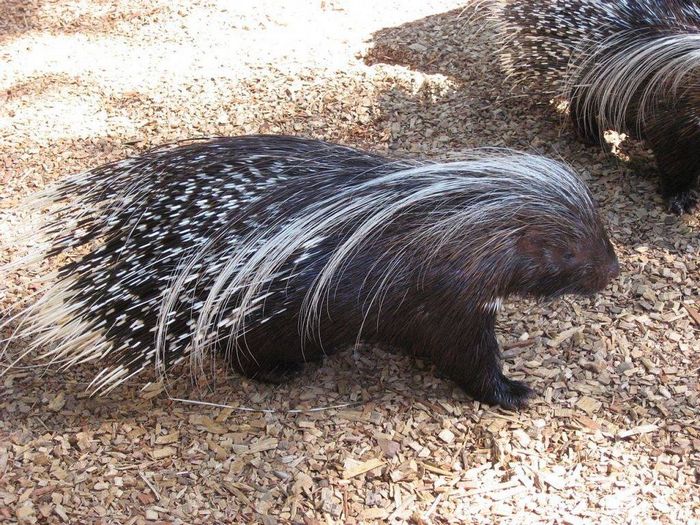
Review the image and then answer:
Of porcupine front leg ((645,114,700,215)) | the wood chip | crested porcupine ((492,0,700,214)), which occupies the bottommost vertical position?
the wood chip

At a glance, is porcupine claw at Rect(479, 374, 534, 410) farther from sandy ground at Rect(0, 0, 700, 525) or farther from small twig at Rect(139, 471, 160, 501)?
small twig at Rect(139, 471, 160, 501)

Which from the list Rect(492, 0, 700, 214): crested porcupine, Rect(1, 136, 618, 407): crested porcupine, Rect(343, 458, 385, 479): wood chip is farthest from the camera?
Rect(492, 0, 700, 214): crested porcupine

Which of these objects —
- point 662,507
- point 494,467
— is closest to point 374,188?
point 494,467

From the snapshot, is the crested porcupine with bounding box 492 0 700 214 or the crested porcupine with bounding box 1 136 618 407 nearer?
the crested porcupine with bounding box 1 136 618 407

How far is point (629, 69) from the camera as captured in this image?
10.9ft

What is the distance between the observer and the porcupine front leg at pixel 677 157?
323 cm

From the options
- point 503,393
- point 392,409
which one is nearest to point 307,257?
point 392,409

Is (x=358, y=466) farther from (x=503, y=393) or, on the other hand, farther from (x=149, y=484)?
(x=149, y=484)

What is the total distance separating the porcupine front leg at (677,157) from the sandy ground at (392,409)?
8 centimetres

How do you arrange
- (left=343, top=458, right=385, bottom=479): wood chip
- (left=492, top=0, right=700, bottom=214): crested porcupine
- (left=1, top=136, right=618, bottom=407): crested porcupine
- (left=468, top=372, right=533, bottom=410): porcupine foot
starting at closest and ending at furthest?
(left=1, top=136, right=618, bottom=407): crested porcupine, (left=343, top=458, right=385, bottom=479): wood chip, (left=468, top=372, right=533, bottom=410): porcupine foot, (left=492, top=0, right=700, bottom=214): crested porcupine

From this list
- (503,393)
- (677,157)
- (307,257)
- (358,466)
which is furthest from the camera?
(677,157)

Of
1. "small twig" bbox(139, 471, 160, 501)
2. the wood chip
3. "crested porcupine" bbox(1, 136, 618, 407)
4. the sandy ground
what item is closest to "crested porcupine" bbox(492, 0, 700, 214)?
the sandy ground

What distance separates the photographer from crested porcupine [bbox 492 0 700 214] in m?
3.22

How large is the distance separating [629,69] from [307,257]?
2.04 meters
